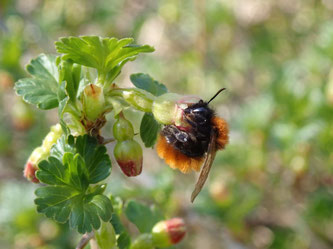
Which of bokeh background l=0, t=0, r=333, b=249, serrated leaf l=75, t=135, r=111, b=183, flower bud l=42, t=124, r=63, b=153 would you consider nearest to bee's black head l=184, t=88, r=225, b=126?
serrated leaf l=75, t=135, r=111, b=183

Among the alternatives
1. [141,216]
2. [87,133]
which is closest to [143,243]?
[141,216]

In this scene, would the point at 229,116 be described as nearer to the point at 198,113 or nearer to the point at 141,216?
the point at 141,216

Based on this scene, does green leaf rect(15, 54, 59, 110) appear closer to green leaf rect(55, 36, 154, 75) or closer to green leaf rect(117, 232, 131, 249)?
green leaf rect(55, 36, 154, 75)

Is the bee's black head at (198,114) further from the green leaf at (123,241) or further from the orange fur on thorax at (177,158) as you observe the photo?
the green leaf at (123,241)

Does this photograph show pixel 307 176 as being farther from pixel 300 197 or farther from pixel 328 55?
pixel 328 55

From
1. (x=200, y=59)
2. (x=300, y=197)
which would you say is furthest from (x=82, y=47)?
(x=200, y=59)
